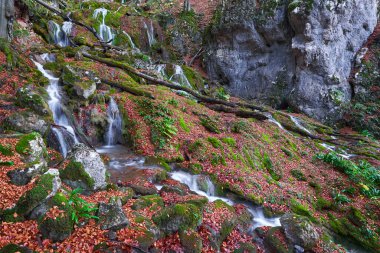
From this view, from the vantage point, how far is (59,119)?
8805 millimetres

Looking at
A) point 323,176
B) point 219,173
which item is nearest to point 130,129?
point 219,173

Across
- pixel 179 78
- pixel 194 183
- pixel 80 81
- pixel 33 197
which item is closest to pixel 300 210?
pixel 194 183

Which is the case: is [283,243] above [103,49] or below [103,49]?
below

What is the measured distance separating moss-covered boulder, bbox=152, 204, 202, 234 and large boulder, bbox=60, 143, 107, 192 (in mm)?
1674

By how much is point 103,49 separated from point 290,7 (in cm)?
1310

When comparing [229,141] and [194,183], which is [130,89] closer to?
[229,141]

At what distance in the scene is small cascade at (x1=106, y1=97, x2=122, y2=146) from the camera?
377 inches

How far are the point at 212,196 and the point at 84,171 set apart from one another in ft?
11.9

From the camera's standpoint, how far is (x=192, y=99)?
14.0 m

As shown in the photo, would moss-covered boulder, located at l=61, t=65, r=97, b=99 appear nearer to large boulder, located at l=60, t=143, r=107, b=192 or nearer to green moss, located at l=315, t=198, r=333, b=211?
large boulder, located at l=60, t=143, r=107, b=192

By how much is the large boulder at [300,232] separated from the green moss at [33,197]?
4.94 m

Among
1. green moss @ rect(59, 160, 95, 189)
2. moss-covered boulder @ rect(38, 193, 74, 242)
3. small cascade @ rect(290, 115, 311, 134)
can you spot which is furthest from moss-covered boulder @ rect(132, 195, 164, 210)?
small cascade @ rect(290, 115, 311, 134)

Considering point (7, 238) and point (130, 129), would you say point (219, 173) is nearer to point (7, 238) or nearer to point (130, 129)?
point (130, 129)

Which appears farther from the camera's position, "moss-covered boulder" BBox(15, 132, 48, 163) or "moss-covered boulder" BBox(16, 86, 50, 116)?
"moss-covered boulder" BBox(16, 86, 50, 116)
